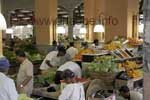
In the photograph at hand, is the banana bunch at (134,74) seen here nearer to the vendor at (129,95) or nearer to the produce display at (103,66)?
the produce display at (103,66)

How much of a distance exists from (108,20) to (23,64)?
247 inches

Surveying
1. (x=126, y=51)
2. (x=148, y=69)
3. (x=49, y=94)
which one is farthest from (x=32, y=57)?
(x=148, y=69)

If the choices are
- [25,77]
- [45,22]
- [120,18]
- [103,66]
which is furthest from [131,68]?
[45,22]

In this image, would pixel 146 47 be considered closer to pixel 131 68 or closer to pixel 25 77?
pixel 25 77

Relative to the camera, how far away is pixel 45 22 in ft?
44.2

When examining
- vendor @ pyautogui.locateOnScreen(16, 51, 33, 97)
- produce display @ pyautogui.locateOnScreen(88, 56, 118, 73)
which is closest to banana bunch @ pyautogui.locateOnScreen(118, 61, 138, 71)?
produce display @ pyautogui.locateOnScreen(88, 56, 118, 73)

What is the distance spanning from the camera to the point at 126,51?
7871mm

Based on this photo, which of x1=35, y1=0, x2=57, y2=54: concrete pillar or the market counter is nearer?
the market counter

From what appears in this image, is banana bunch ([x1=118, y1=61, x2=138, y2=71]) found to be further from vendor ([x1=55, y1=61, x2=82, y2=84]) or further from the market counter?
the market counter

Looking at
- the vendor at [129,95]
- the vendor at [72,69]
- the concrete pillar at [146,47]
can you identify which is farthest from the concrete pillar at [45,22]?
the concrete pillar at [146,47]

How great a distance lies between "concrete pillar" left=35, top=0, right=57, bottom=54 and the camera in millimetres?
13484

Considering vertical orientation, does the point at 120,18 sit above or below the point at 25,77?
above

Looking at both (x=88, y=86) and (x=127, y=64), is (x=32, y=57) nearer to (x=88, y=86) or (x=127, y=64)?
(x=127, y=64)

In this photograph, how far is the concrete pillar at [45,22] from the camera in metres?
13.5
